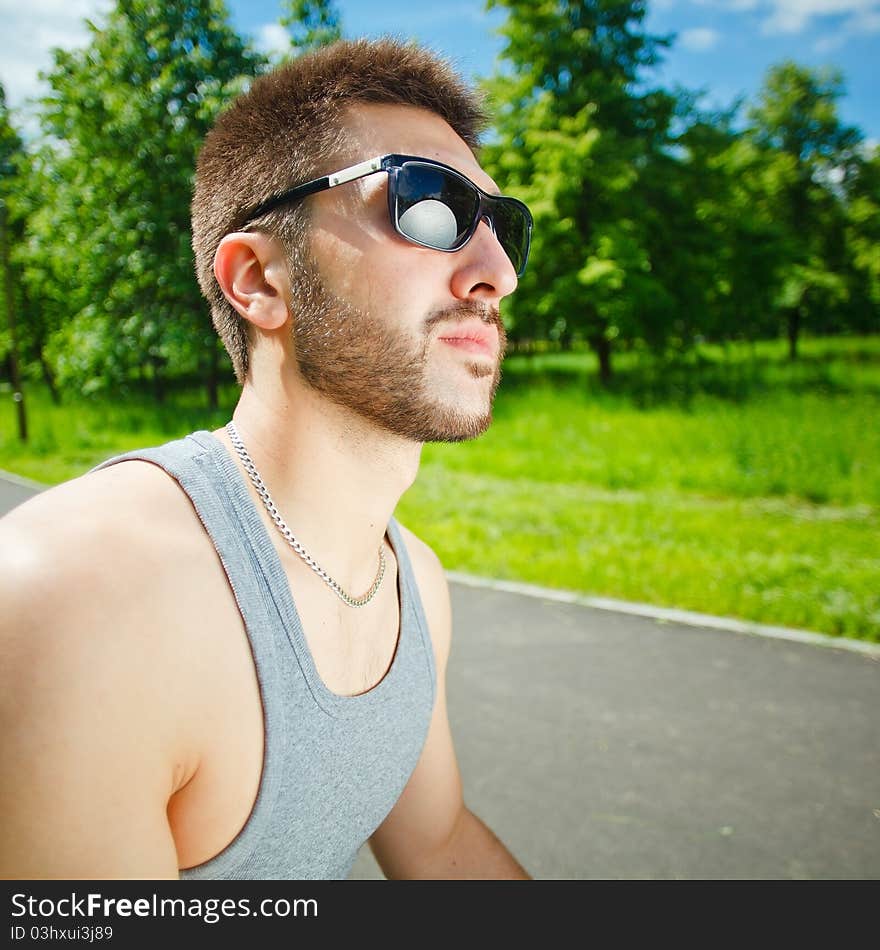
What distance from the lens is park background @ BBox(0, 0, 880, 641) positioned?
483 inches

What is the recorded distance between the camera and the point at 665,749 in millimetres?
3826

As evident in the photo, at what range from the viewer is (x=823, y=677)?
14.9ft

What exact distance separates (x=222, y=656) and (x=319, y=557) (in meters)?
0.33

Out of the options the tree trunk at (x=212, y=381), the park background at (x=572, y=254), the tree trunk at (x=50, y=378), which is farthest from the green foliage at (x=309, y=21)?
the tree trunk at (x=50, y=378)

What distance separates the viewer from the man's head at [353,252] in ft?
4.48

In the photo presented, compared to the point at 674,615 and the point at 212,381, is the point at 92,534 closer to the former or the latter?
the point at 674,615

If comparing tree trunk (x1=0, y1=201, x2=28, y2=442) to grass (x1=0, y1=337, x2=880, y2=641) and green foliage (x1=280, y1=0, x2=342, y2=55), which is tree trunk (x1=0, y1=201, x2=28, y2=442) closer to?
grass (x1=0, y1=337, x2=880, y2=641)

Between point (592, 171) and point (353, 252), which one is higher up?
point (592, 171)

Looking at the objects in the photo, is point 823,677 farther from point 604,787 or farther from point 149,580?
point 149,580

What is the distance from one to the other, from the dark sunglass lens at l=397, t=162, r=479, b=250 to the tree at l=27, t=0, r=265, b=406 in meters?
14.7

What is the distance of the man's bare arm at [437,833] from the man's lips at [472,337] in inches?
23.7

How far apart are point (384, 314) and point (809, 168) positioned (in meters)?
23.5

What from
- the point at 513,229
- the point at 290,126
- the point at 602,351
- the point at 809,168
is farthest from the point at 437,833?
the point at 809,168

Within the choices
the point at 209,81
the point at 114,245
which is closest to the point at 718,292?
the point at 209,81
